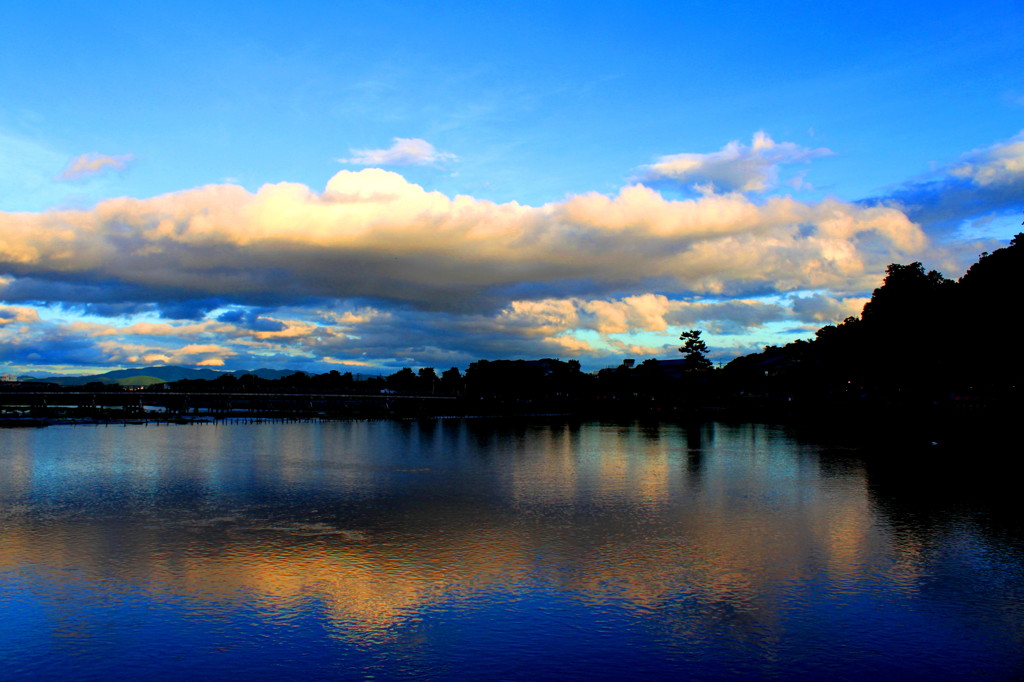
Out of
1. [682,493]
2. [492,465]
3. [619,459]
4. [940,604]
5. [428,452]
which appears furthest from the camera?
[428,452]

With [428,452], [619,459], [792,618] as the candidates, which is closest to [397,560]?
[792,618]

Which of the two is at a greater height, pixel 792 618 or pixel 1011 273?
pixel 1011 273

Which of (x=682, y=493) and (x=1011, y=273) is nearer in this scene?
(x=682, y=493)

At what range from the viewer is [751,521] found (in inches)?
1608

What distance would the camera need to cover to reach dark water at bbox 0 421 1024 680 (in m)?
20.2

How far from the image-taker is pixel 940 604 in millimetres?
25047

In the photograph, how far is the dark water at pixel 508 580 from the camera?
2023 cm

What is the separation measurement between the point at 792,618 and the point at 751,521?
17938 millimetres

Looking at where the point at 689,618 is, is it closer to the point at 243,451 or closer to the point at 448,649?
the point at 448,649

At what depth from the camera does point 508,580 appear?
1094 inches

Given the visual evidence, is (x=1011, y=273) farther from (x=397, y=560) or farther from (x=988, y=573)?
(x=397, y=560)

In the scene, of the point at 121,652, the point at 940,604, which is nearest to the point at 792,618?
the point at 940,604

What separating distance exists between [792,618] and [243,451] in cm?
8053

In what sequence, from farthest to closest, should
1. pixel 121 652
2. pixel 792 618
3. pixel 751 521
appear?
pixel 751 521 → pixel 792 618 → pixel 121 652
